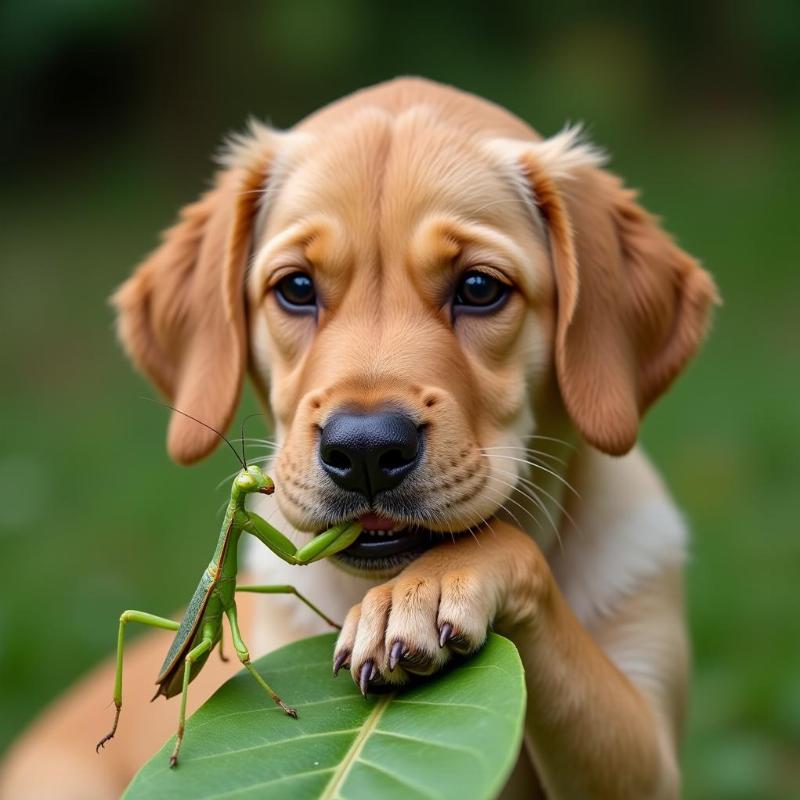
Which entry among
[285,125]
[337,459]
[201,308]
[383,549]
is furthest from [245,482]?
[285,125]

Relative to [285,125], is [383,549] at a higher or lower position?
higher

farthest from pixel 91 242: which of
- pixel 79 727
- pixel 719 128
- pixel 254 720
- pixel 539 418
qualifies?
pixel 254 720

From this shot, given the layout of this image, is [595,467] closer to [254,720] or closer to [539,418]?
[539,418]

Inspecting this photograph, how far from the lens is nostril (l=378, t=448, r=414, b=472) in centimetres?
307

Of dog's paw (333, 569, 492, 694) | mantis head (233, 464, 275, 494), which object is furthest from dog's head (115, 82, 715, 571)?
dog's paw (333, 569, 492, 694)

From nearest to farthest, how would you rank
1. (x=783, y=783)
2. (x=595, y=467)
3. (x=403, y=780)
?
(x=403, y=780) < (x=595, y=467) < (x=783, y=783)

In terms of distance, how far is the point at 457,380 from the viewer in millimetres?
3406

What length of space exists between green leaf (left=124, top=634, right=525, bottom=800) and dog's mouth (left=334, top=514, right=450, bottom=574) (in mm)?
304

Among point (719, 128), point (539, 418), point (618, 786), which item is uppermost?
point (539, 418)

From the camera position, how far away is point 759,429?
8398mm

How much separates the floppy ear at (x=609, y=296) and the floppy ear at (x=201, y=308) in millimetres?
882

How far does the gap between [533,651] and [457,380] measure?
0.69 metres

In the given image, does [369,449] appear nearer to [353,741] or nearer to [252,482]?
[252,482]

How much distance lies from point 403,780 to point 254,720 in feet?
1.53
